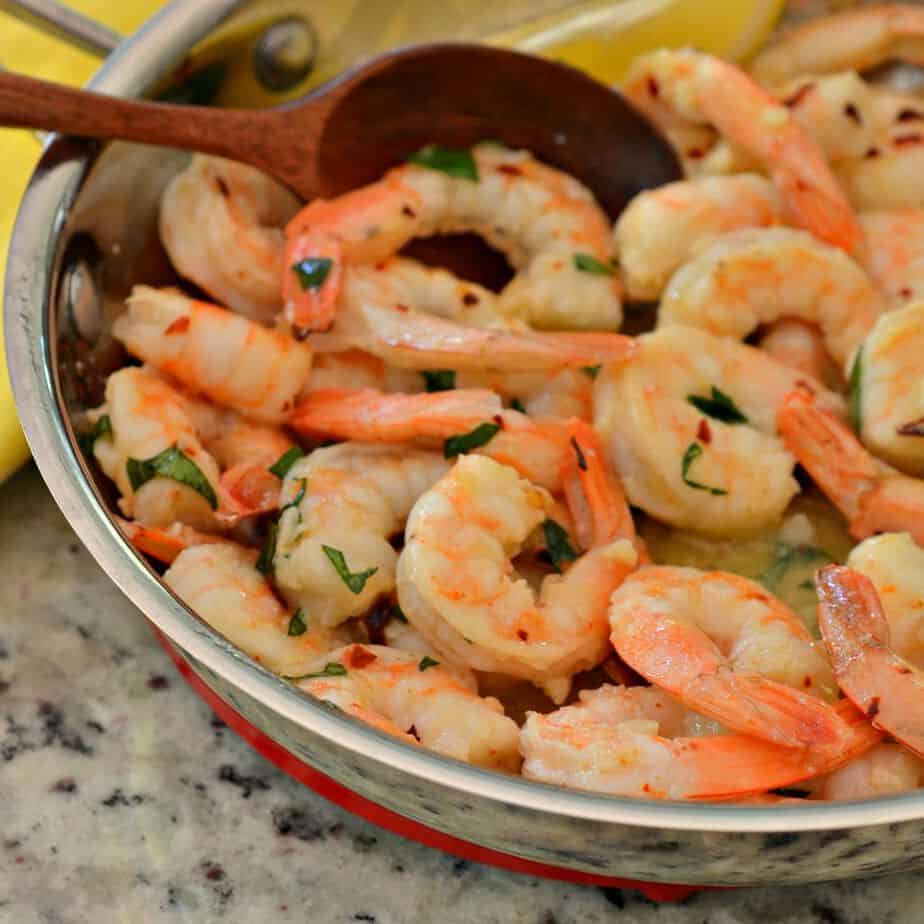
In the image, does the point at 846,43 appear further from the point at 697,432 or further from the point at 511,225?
the point at 697,432

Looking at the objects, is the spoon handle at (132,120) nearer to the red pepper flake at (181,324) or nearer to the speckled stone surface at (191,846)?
the red pepper flake at (181,324)

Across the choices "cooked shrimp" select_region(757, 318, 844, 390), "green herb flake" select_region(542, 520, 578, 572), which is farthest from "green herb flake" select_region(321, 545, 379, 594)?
"cooked shrimp" select_region(757, 318, 844, 390)

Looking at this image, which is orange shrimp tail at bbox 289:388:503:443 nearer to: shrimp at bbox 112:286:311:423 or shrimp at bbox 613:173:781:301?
shrimp at bbox 112:286:311:423

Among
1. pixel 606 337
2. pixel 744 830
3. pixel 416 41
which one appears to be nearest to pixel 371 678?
pixel 744 830

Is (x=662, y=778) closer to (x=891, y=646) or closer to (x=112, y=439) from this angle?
(x=891, y=646)

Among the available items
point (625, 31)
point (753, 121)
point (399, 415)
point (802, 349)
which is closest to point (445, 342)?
point (399, 415)
